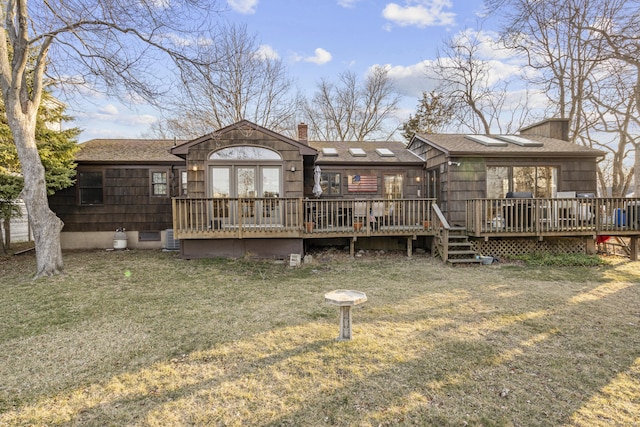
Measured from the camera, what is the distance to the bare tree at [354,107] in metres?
23.9

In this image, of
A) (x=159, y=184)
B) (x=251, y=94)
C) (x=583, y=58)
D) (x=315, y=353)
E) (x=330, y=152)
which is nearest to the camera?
(x=315, y=353)

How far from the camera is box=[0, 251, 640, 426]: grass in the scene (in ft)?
8.85

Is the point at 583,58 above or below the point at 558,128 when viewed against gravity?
above

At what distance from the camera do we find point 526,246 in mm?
9492

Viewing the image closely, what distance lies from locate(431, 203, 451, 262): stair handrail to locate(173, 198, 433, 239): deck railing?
292mm

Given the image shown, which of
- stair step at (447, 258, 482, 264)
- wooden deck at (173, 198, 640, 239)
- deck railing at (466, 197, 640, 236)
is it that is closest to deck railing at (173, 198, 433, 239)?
wooden deck at (173, 198, 640, 239)

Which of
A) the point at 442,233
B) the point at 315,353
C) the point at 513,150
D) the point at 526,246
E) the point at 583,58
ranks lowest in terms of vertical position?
the point at 315,353

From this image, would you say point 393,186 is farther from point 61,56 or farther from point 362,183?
point 61,56

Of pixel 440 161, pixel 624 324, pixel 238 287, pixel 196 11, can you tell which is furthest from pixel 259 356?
pixel 440 161

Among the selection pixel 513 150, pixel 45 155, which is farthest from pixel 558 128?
pixel 45 155

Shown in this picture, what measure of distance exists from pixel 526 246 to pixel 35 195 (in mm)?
12601

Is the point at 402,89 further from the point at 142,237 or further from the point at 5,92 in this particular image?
the point at 5,92

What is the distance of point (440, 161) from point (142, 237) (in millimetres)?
10614

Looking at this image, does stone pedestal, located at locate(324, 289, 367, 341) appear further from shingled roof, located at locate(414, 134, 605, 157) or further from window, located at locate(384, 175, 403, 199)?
window, located at locate(384, 175, 403, 199)
